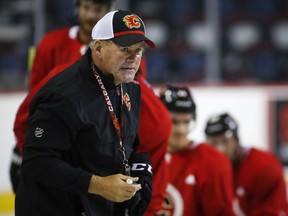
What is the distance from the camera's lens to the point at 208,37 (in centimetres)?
734

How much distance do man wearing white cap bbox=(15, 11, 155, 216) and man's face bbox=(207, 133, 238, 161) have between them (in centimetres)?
180

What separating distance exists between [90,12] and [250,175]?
4.47 ft

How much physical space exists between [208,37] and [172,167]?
3.45 m

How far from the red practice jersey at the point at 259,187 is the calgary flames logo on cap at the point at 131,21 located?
1949mm

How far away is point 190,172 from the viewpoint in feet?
13.0

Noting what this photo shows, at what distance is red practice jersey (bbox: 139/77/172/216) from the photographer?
11.0 ft

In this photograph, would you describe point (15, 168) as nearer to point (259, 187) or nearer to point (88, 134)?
point (88, 134)

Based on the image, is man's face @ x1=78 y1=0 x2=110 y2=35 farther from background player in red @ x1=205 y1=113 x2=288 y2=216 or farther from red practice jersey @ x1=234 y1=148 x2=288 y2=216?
red practice jersey @ x1=234 y1=148 x2=288 y2=216

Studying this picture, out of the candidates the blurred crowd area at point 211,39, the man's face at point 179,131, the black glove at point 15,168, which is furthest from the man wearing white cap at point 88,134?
the blurred crowd area at point 211,39

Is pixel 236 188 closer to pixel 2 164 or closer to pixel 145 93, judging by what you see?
pixel 145 93

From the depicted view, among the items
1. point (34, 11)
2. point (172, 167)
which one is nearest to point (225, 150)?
point (172, 167)

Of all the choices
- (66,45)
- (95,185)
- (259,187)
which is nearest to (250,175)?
(259,187)

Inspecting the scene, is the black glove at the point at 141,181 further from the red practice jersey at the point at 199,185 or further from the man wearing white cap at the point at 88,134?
the red practice jersey at the point at 199,185

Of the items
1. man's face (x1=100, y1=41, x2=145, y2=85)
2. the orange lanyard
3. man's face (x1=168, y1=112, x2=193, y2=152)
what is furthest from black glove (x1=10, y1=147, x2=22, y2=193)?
man's face (x1=100, y1=41, x2=145, y2=85)
